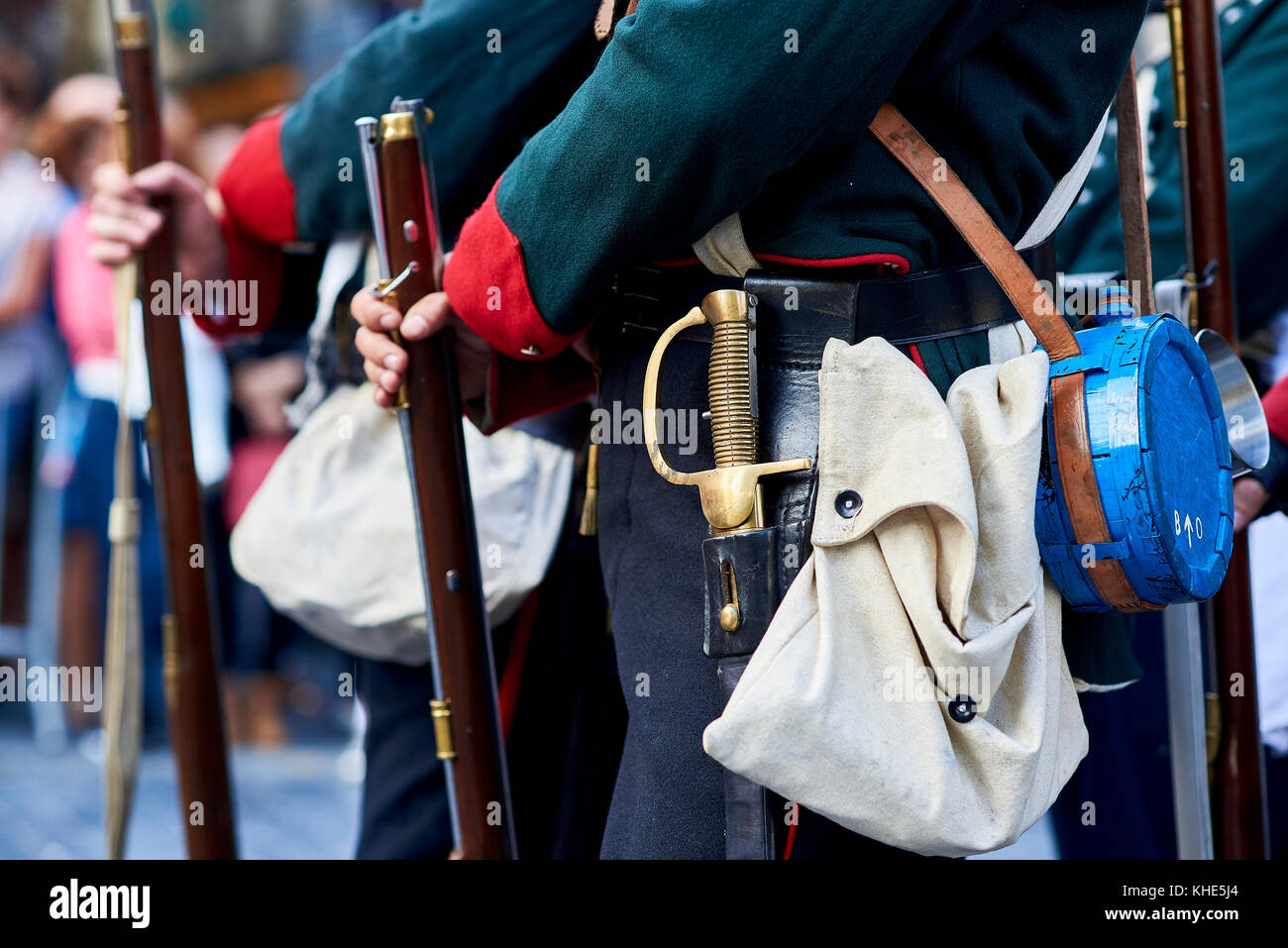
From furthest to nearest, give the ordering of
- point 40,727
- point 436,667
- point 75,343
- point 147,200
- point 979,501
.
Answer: point 40,727 < point 75,343 < point 147,200 < point 436,667 < point 979,501

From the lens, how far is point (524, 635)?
191cm

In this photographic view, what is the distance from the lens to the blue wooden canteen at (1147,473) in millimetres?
1096

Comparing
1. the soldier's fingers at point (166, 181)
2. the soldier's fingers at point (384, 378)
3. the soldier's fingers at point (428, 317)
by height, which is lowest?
the soldier's fingers at point (384, 378)

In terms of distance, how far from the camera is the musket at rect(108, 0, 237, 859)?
211 cm

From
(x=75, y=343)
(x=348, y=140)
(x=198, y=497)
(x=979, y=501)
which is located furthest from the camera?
(x=75, y=343)

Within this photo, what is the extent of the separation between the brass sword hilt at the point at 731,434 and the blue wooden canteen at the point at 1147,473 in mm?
256

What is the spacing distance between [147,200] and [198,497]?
19.9 inches

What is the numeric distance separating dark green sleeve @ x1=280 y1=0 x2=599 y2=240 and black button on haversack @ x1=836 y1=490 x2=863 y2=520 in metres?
0.84

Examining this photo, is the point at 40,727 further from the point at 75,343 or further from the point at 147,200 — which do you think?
the point at 147,200

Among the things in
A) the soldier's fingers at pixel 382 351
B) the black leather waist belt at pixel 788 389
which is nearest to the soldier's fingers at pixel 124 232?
the soldier's fingers at pixel 382 351

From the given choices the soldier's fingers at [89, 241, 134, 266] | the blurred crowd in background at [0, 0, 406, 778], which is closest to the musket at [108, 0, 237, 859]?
the soldier's fingers at [89, 241, 134, 266]

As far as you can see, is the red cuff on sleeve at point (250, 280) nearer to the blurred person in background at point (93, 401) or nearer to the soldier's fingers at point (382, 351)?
the soldier's fingers at point (382, 351)

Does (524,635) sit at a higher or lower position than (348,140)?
lower
